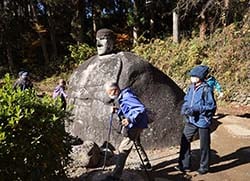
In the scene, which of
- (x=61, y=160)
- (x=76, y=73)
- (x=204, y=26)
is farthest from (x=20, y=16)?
(x=61, y=160)

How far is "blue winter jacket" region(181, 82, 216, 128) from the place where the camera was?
18.9 feet

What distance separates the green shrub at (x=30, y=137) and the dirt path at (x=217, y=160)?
1028 mm

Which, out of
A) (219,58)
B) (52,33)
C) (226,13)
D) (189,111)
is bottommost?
(219,58)

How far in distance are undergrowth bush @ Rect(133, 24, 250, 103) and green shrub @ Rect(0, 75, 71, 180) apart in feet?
34.7

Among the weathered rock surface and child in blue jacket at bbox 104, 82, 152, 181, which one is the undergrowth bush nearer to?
the weathered rock surface

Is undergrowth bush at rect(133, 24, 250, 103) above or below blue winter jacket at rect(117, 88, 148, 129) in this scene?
below

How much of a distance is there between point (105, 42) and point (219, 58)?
338 inches

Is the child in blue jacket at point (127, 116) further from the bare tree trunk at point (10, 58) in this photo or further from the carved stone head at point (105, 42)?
the bare tree trunk at point (10, 58)

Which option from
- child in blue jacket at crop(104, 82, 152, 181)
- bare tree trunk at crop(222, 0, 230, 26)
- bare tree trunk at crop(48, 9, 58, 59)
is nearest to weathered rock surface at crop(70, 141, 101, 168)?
child in blue jacket at crop(104, 82, 152, 181)

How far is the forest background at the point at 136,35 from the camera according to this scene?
15578mm

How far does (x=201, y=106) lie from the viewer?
227 inches

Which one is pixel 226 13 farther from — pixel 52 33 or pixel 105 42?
pixel 52 33

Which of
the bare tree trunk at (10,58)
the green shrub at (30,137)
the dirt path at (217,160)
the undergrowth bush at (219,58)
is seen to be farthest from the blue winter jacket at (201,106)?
the bare tree trunk at (10,58)

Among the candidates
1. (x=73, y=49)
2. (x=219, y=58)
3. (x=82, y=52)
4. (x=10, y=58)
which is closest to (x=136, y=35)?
(x=82, y=52)
